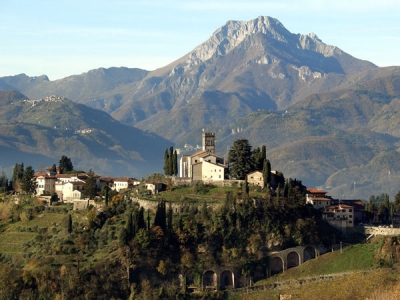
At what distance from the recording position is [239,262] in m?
116

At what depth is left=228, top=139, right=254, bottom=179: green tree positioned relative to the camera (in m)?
134

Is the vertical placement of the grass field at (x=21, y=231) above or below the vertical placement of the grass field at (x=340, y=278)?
above

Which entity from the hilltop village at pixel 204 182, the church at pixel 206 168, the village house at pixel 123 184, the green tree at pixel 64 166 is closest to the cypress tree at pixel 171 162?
the hilltop village at pixel 204 182

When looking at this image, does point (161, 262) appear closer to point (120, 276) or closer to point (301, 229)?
point (120, 276)

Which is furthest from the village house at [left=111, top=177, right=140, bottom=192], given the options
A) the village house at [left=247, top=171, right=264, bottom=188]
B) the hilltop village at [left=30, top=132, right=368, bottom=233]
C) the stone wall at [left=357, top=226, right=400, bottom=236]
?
the stone wall at [left=357, top=226, right=400, bottom=236]

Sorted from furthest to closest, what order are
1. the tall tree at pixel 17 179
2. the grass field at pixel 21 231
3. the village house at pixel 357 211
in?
the tall tree at pixel 17 179
the village house at pixel 357 211
the grass field at pixel 21 231

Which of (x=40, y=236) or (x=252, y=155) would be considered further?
(x=252, y=155)

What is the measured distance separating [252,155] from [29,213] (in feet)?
105

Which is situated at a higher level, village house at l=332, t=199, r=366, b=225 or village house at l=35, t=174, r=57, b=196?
village house at l=35, t=174, r=57, b=196

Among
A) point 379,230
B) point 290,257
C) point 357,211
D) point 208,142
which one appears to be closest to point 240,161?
point 208,142

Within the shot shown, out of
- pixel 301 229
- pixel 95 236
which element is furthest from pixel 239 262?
pixel 95 236

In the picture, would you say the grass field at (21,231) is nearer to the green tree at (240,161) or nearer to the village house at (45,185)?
the village house at (45,185)

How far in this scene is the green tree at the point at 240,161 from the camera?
134m

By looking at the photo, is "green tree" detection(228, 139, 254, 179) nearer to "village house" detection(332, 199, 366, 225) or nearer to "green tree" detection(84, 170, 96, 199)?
"village house" detection(332, 199, 366, 225)
